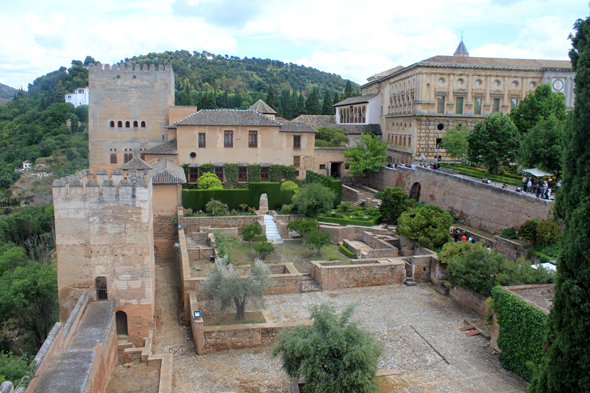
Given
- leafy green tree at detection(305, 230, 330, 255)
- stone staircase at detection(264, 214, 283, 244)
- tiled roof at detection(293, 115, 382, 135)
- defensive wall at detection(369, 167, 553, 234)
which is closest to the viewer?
defensive wall at detection(369, 167, 553, 234)

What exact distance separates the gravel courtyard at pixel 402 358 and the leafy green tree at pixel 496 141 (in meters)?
12.0

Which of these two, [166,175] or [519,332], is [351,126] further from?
[519,332]

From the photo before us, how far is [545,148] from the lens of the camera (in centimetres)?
2289

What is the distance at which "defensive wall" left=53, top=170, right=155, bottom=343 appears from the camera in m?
13.3

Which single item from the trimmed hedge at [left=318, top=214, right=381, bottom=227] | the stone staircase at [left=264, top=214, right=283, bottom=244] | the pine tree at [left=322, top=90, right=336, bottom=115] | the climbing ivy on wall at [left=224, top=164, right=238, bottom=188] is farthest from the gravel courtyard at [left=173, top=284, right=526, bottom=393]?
the pine tree at [left=322, top=90, right=336, bottom=115]

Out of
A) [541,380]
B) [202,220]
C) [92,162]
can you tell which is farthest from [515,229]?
[92,162]

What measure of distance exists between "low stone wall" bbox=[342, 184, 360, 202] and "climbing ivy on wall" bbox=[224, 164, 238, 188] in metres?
7.90

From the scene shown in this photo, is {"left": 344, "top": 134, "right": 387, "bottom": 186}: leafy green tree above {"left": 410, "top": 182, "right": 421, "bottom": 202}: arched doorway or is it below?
above

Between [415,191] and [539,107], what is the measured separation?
9.56 meters

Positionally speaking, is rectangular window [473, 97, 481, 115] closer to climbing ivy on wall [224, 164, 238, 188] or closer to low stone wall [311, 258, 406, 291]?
climbing ivy on wall [224, 164, 238, 188]

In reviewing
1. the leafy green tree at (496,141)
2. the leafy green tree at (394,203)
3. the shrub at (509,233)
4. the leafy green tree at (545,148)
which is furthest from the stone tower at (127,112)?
the shrub at (509,233)

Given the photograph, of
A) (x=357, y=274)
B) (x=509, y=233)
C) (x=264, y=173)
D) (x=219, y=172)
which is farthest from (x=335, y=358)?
(x=264, y=173)

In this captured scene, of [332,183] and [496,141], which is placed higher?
[496,141]

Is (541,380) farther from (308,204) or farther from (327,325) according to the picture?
(308,204)
